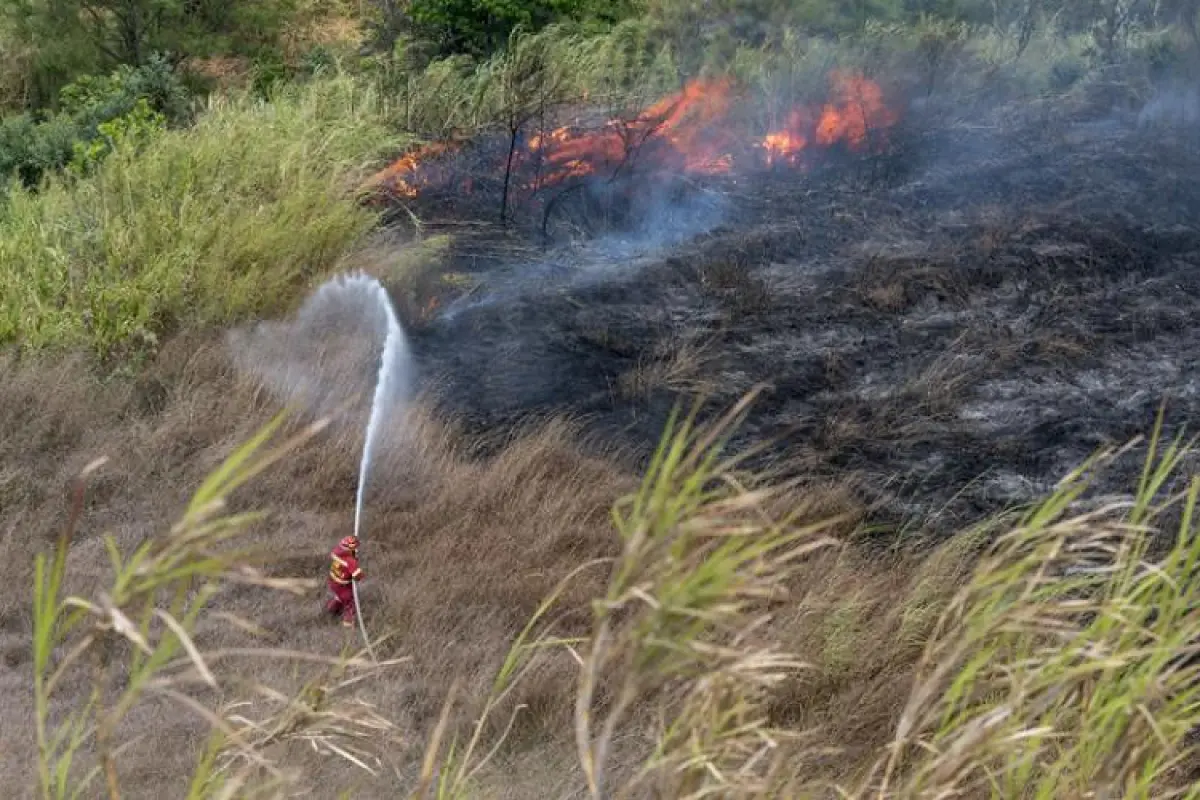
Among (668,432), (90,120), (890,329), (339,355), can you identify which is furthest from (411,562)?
(90,120)

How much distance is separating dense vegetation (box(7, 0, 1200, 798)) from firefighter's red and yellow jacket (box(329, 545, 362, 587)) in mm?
376

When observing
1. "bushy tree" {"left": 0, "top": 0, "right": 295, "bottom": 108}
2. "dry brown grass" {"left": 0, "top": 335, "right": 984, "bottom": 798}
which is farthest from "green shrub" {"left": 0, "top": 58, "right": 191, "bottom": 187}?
"dry brown grass" {"left": 0, "top": 335, "right": 984, "bottom": 798}

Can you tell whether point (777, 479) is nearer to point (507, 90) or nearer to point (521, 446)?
point (521, 446)

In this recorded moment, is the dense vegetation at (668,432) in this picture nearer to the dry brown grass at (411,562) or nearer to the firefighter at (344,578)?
the dry brown grass at (411,562)

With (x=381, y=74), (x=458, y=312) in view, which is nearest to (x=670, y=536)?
(x=458, y=312)

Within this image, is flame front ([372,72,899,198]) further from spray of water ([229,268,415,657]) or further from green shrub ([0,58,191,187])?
green shrub ([0,58,191,187])

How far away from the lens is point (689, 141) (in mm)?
9102

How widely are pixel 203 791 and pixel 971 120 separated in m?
8.66

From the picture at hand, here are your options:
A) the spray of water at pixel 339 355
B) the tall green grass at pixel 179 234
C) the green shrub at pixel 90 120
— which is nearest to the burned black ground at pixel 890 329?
the spray of water at pixel 339 355

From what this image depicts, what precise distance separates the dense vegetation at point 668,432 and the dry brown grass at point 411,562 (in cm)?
11

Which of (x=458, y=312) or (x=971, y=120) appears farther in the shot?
(x=971, y=120)

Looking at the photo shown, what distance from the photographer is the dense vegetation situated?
200cm

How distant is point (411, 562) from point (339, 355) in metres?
1.47

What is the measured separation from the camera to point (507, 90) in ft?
30.1
